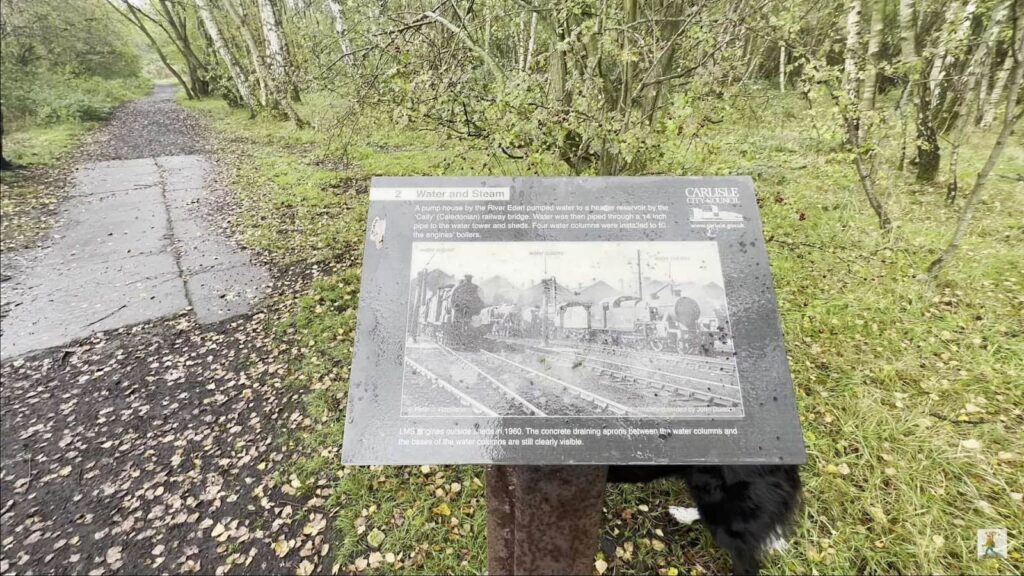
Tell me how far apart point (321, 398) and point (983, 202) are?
29.9 ft

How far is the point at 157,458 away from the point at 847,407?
18.5 ft

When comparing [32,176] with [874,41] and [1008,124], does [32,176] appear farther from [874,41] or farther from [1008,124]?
[1008,124]

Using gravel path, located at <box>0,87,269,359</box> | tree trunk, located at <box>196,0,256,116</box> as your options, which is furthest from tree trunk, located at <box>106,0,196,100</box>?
gravel path, located at <box>0,87,269,359</box>

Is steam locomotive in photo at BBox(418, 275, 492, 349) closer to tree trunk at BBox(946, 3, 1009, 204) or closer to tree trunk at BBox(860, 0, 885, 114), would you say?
tree trunk at BBox(860, 0, 885, 114)

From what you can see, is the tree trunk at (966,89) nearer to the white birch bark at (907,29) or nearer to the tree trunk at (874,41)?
the white birch bark at (907,29)

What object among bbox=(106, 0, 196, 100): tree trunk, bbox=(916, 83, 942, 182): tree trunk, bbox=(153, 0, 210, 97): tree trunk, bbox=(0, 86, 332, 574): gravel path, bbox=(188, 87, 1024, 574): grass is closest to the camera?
bbox=(188, 87, 1024, 574): grass

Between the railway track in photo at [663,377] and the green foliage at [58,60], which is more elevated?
the green foliage at [58,60]

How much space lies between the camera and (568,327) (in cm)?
176

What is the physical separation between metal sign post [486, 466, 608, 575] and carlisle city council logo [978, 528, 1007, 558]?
2304mm

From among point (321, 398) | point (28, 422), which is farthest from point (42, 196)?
point (321, 398)

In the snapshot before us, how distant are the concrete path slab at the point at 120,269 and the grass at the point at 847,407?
1106 millimetres

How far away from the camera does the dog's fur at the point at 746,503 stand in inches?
85.6

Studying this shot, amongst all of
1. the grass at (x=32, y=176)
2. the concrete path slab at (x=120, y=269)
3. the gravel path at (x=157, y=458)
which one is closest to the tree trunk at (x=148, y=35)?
the grass at (x=32, y=176)

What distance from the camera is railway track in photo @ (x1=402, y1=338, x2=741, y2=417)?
5.46ft
